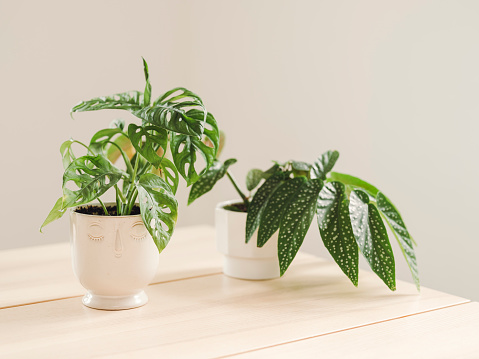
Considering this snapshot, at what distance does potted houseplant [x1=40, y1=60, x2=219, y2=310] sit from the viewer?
88cm

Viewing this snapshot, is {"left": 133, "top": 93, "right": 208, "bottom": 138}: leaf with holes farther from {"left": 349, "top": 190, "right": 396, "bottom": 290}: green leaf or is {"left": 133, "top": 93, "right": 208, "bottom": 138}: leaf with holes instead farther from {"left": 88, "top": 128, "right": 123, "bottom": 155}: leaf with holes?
{"left": 349, "top": 190, "right": 396, "bottom": 290}: green leaf

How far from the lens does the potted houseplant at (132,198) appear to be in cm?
88

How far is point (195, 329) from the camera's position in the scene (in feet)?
2.85

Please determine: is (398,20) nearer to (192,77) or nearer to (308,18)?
(308,18)

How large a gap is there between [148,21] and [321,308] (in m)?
2.02

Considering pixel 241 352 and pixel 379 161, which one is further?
pixel 379 161

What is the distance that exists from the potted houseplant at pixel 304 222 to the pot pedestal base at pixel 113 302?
0.24 m

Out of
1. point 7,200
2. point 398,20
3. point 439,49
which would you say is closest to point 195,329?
point 439,49

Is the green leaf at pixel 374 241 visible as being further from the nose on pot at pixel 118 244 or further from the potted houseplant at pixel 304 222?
the nose on pot at pixel 118 244

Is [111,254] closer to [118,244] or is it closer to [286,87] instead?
[118,244]

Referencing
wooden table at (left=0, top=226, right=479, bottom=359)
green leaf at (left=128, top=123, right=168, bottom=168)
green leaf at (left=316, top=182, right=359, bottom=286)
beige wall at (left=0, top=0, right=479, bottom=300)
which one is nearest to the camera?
wooden table at (left=0, top=226, right=479, bottom=359)

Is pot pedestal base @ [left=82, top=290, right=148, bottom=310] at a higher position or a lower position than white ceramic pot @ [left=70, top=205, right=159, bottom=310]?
lower

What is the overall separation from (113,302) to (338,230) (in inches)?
16.0

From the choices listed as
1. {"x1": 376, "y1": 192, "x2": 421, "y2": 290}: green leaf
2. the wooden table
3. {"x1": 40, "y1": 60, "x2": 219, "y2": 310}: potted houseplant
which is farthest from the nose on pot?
{"x1": 376, "y1": 192, "x2": 421, "y2": 290}: green leaf
